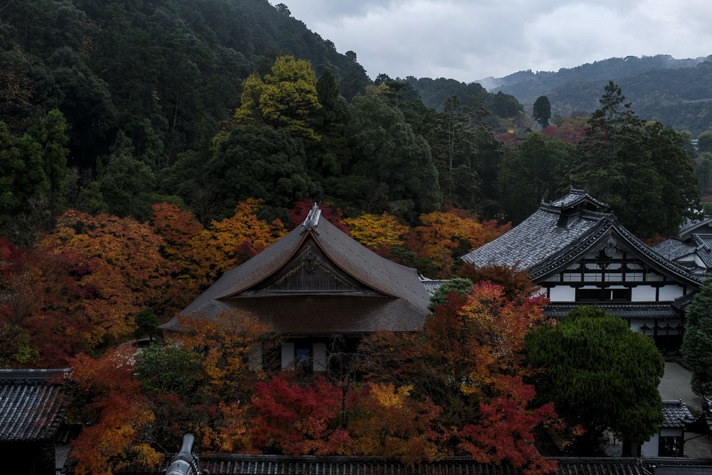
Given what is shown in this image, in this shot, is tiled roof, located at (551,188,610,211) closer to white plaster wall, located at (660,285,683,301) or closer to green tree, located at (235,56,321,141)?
white plaster wall, located at (660,285,683,301)

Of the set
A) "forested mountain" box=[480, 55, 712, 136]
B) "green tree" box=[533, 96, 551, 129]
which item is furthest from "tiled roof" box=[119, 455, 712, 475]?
"forested mountain" box=[480, 55, 712, 136]

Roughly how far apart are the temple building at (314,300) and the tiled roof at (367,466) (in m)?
5.71

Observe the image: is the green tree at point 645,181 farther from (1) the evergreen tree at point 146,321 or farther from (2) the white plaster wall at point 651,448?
(1) the evergreen tree at point 146,321

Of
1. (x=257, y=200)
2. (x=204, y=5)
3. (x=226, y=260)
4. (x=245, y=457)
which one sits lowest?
(x=245, y=457)

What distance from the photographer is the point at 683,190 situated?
36375 millimetres

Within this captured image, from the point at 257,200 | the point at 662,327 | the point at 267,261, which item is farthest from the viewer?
the point at 257,200

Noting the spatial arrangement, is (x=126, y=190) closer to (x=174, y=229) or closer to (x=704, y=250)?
(x=174, y=229)

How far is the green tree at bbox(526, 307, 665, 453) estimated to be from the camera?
12.9 meters

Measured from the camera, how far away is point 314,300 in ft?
64.6

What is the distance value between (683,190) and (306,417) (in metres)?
34.7

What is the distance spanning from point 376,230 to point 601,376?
18.5 meters

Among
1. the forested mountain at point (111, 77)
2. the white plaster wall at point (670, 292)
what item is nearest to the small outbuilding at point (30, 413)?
the white plaster wall at point (670, 292)

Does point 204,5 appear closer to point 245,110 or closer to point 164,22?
point 164,22

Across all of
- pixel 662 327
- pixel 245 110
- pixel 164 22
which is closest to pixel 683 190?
pixel 662 327
